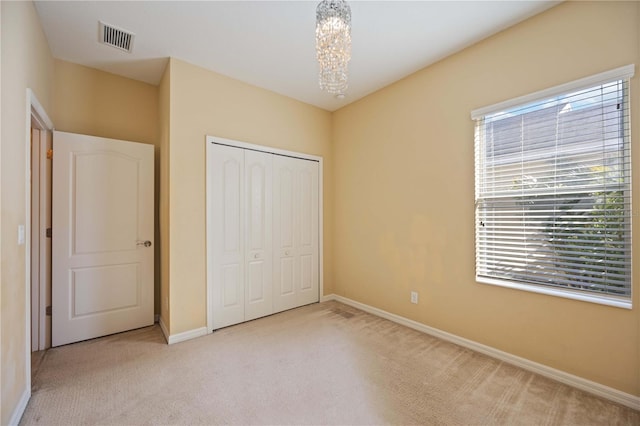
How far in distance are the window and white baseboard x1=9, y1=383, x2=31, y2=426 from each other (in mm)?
3448

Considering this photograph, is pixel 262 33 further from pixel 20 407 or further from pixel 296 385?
pixel 20 407

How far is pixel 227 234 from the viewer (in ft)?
10.4

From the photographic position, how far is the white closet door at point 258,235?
333 cm

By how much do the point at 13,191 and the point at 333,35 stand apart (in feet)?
7.09

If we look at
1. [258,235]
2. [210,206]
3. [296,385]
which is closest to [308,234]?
[258,235]

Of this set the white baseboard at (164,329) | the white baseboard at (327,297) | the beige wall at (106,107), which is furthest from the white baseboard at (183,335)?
the white baseboard at (327,297)

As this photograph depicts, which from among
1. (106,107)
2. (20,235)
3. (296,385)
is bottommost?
(296,385)

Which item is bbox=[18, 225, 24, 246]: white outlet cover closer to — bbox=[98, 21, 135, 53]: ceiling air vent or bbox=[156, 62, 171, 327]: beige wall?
bbox=[156, 62, 171, 327]: beige wall

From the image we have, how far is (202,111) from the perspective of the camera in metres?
2.98

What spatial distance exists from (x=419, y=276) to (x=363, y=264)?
0.86 meters

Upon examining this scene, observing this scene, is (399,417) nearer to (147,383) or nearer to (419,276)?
(419,276)

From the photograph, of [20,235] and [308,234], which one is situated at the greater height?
[20,235]

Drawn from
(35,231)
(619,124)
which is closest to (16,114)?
(35,231)

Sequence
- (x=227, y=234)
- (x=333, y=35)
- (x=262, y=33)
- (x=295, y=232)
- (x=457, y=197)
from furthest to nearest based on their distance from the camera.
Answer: (x=295, y=232) → (x=227, y=234) → (x=457, y=197) → (x=262, y=33) → (x=333, y=35)
